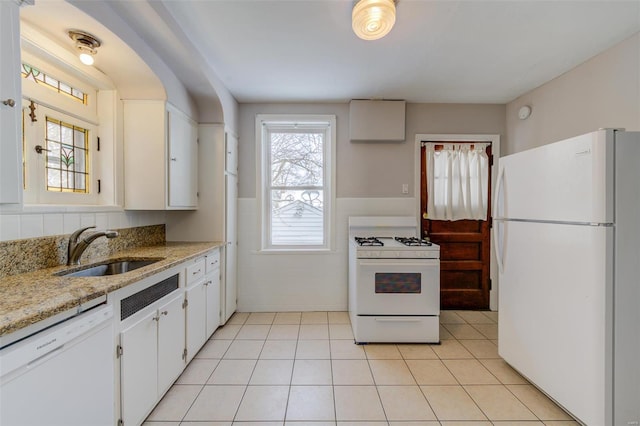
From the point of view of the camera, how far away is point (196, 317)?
7.34 ft

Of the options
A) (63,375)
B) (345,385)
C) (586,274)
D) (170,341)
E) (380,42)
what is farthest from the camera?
(380,42)

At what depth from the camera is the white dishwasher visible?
0.89m

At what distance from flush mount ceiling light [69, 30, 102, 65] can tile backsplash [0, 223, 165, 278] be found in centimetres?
107

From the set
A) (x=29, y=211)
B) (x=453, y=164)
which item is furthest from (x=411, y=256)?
(x=29, y=211)

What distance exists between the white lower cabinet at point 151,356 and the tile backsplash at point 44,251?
2.18 feet

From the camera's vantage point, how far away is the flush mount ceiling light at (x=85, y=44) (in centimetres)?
163

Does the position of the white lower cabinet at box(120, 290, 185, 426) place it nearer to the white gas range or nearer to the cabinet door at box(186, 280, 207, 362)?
the cabinet door at box(186, 280, 207, 362)

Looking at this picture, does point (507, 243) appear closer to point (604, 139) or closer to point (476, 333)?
point (604, 139)

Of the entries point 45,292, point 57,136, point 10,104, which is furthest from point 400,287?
point 57,136

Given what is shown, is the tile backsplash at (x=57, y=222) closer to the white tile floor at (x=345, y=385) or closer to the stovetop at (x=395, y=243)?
the white tile floor at (x=345, y=385)

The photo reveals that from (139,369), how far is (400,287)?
200cm

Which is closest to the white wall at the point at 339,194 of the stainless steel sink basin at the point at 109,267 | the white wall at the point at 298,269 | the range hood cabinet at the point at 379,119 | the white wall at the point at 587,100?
the white wall at the point at 298,269

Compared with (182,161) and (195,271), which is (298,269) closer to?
(195,271)

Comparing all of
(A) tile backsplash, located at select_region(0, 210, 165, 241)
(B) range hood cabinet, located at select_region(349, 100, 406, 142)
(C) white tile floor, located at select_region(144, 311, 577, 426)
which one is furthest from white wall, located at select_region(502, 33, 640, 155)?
(A) tile backsplash, located at select_region(0, 210, 165, 241)
